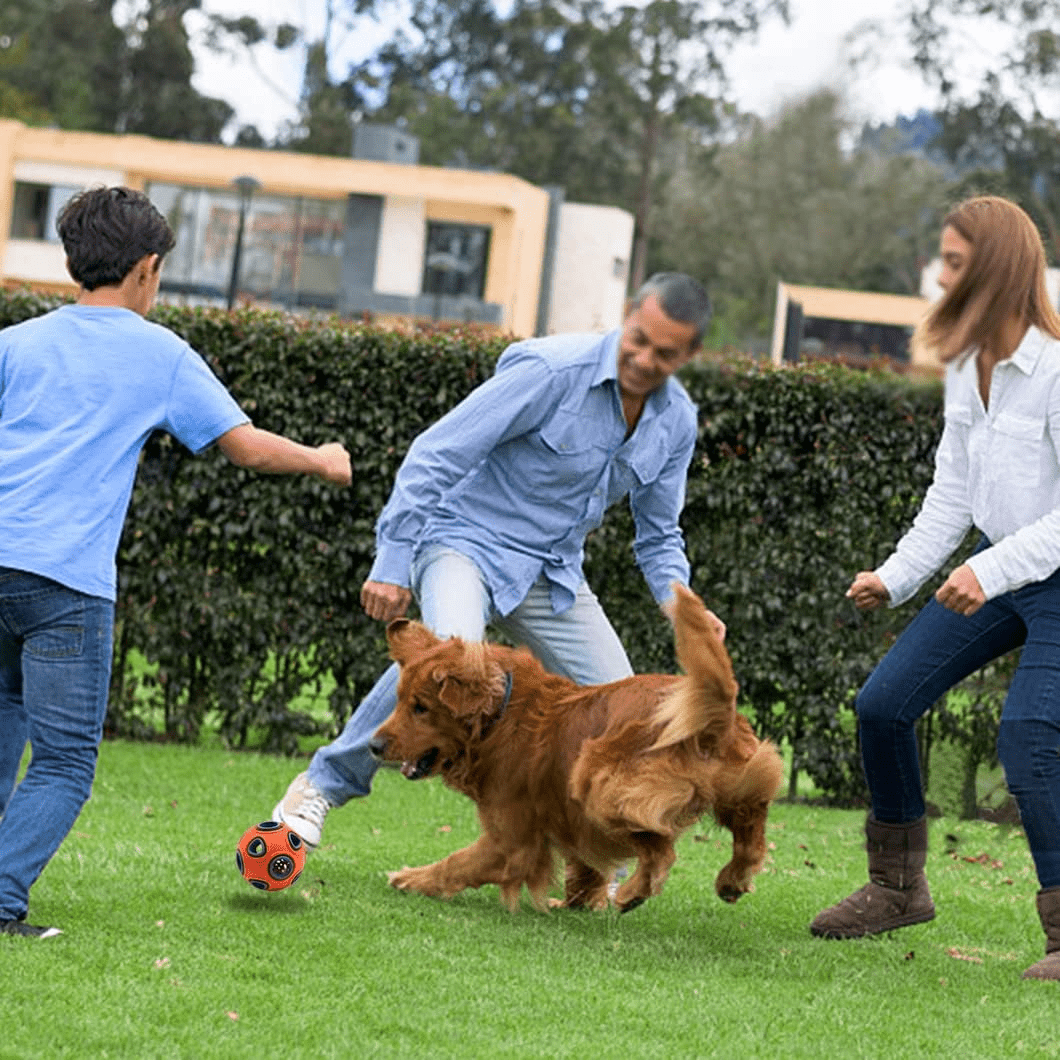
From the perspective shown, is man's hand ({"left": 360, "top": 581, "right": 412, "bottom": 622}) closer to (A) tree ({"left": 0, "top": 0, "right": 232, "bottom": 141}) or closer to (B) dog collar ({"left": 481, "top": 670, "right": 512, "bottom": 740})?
(B) dog collar ({"left": 481, "top": 670, "right": 512, "bottom": 740})

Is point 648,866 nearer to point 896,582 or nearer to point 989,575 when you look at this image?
point 896,582

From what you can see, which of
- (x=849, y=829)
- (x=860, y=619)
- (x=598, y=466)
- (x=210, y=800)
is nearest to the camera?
(x=598, y=466)

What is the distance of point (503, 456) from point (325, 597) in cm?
405

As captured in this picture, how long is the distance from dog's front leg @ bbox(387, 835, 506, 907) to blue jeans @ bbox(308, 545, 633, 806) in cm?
36

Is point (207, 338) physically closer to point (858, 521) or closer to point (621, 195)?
point (858, 521)

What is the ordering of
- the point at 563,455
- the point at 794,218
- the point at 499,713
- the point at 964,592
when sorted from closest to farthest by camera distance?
the point at 964,592 < the point at 499,713 < the point at 563,455 < the point at 794,218

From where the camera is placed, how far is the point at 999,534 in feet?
17.1

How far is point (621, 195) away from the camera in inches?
2322

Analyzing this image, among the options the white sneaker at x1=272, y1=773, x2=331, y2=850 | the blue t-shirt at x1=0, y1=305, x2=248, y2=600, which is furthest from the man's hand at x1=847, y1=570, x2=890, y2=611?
the blue t-shirt at x1=0, y1=305, x2=248, y2=600

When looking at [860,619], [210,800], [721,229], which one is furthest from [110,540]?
[721,229]

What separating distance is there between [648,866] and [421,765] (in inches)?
31.8

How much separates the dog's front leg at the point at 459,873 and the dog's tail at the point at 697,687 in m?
0.92

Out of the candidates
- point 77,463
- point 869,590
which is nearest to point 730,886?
point 869,590

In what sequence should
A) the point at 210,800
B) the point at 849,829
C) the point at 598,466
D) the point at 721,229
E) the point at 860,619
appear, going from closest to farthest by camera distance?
the point at 598,466 < the point at 210,800 < the point at 849,829 < the point at 860,619 < the point at 721,229
